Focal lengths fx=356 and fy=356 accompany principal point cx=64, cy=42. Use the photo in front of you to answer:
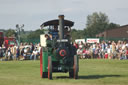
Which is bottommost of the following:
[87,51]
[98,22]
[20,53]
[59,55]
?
A: [59,55]

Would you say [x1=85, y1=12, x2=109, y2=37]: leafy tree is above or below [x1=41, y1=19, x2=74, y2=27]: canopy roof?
above

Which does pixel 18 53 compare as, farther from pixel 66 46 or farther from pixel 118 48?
pixel 66 46

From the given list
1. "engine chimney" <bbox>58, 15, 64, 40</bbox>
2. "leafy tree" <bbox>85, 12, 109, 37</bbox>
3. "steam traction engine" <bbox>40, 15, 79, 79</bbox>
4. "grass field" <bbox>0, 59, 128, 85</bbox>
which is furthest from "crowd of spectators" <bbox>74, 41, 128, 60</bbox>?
"leafy tree" <bbox>85, 12, 109, 37</bbox>

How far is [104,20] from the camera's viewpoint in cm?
14438

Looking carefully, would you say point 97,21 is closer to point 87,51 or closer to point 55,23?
point 87,51

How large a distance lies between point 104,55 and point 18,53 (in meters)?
9.03

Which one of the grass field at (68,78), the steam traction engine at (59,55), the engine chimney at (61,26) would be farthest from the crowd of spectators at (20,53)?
the engine chimney at (61,26)

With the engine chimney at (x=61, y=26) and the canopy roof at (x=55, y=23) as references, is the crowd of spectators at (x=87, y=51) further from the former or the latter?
the engine chimney at (x=61, y=26)

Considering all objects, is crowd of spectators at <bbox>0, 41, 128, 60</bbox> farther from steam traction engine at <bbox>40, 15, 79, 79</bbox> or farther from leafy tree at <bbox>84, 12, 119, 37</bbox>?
leafy tree at <bbox>84, 12, 119, 37</bbox>

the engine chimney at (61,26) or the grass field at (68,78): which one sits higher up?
the engine chimney at (61,26)

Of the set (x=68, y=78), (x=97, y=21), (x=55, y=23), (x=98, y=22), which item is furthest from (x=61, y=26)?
(x=97, y=21)

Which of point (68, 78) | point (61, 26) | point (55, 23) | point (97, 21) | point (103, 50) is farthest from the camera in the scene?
point (97, 21)

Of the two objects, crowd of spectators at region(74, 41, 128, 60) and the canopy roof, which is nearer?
the canopy roof

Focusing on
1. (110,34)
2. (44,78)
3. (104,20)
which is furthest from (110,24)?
(44,78)
